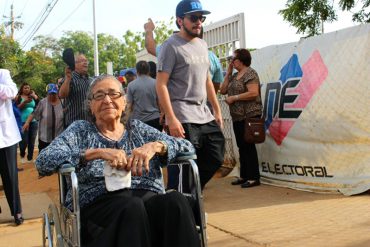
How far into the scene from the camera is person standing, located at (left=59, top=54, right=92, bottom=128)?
6.07 metres

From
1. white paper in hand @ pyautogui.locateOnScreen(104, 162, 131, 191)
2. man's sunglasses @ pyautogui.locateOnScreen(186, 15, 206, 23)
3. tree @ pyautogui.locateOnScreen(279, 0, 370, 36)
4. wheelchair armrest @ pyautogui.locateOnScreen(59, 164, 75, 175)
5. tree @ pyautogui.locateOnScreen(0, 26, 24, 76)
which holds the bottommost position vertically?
white paper in hand @ pyautogui.locateOnScreen(104, 162, 131, 191)

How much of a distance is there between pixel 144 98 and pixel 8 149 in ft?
7.52

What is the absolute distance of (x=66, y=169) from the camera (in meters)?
3.03

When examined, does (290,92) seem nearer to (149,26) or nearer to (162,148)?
(149,26)

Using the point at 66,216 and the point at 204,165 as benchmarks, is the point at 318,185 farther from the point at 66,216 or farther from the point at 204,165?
the point at 66,216

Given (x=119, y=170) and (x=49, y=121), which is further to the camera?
(x=49, y=121)

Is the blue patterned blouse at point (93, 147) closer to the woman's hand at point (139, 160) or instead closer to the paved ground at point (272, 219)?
the woman's hand at point (139, 160)

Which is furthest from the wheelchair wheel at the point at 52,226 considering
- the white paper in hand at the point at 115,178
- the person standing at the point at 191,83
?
the person standing at the point at 191,83

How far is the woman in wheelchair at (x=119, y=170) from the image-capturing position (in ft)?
9.62

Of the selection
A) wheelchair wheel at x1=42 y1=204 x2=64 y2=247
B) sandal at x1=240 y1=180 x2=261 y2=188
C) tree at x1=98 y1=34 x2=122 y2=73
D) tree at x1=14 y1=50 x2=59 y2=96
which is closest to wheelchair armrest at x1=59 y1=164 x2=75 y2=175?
wheelchair wheel at x1=42 y1=204 x2=64 y2=247

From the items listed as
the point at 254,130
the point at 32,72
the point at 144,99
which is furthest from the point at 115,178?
the point at 32,72

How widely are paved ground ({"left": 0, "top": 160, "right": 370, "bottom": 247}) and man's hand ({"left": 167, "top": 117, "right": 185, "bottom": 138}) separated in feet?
2.99

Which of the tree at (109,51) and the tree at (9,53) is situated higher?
the tree at (109,51)

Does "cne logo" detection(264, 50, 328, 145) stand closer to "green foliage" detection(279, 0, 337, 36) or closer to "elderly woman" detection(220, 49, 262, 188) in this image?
"elderly woman" detection(220, 49, 262, 188)
